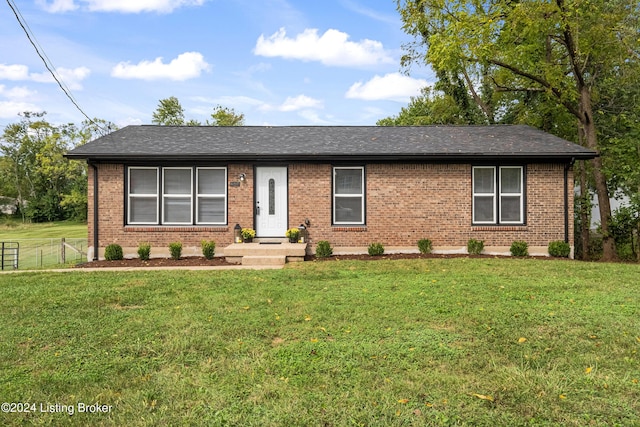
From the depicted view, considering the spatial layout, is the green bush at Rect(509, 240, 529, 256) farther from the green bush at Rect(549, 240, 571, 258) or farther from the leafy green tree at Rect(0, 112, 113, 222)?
the leafy green tree at Rect(0, 112, 113, 222)

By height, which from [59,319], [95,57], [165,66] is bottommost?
[59,319]

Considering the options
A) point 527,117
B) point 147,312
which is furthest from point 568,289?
point 527,117

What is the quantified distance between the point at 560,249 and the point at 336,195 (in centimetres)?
610

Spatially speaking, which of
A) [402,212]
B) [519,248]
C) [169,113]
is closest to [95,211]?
[402,212]

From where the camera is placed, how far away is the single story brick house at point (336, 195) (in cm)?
1081

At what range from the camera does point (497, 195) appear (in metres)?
11.0

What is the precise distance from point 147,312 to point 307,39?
2118 centimetres

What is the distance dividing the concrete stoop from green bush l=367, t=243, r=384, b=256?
1836mm

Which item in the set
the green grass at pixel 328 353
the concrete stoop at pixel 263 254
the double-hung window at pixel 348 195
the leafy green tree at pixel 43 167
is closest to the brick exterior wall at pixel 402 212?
the double-hung window at pixel 348 195

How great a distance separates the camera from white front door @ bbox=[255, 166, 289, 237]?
1109cm

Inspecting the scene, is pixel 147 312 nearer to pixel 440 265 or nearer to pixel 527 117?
pixel 440 265

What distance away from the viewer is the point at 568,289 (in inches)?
249

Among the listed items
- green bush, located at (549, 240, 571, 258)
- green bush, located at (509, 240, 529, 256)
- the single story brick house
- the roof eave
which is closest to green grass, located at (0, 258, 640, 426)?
green bush, located at (509, 240, 529, 256)

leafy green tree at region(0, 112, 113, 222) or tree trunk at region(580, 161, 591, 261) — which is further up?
leafy green tree at region(0, 112, 113, 222)
